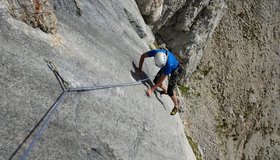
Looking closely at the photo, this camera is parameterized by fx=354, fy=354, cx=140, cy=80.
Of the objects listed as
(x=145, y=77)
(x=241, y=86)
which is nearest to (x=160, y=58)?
(x=145, y=77)

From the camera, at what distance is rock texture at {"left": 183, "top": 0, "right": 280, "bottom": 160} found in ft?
97.4

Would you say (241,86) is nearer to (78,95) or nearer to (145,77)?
(145,77)

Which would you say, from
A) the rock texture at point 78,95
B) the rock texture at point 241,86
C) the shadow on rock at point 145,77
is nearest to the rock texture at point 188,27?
the rock texture at point 241,86

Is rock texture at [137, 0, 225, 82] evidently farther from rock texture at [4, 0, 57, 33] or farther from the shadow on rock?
rock texture at [4, 0, 57, 33]

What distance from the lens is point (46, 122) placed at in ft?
25.8

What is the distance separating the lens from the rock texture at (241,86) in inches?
1169

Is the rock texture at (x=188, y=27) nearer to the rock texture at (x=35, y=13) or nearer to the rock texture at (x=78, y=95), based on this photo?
the rock texture at (x=78, y=95)

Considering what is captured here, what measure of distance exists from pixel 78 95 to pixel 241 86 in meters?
26.4

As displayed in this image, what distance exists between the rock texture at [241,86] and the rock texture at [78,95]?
1653 centimetres

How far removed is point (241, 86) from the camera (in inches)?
1296

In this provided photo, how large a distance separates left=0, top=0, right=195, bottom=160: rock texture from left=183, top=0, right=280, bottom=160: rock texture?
16.5 m

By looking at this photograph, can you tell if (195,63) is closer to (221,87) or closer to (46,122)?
(221,87)

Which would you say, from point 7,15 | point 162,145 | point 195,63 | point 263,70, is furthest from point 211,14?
point 7,15

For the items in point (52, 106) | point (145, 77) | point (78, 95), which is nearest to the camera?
point (52, 106)
